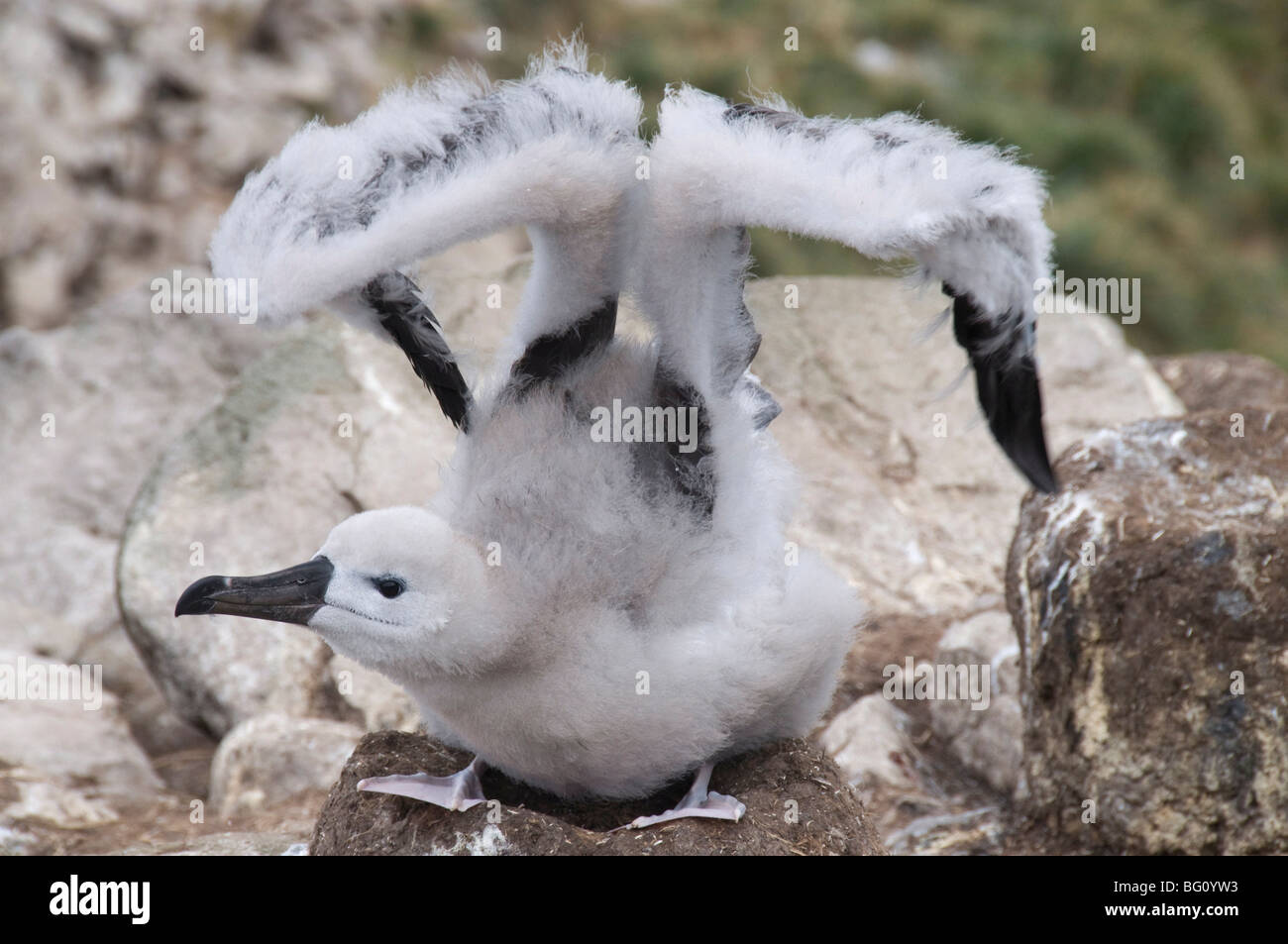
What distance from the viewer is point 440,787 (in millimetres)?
4055

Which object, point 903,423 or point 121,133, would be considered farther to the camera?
point 121,133

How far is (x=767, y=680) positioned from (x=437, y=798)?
993 mm

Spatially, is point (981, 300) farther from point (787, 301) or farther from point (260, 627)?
point (787, 301)

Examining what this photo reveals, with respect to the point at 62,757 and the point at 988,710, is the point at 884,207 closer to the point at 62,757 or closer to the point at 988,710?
the point at 988,710

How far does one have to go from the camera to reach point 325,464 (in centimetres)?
684

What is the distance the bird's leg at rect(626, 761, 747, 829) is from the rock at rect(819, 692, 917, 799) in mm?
1642

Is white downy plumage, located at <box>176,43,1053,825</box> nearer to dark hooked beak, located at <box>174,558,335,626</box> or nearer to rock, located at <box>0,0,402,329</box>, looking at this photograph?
dark hooked beak, located at <box>174,558,335,626</box>

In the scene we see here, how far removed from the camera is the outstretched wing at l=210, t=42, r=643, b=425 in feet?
11.2

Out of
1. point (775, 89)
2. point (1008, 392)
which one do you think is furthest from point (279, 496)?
point (775, 89)

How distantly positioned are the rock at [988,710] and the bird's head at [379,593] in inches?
110

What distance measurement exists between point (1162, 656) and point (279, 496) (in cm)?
404

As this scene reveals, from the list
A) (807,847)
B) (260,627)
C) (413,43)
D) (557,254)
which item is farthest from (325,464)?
(413,43)

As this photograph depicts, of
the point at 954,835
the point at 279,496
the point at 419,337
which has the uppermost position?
the point at 419,337

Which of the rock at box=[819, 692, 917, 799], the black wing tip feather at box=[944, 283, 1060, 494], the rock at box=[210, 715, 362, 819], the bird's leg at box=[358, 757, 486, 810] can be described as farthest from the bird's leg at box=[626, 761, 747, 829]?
the rock at box=[210, 715, 362, 819]
